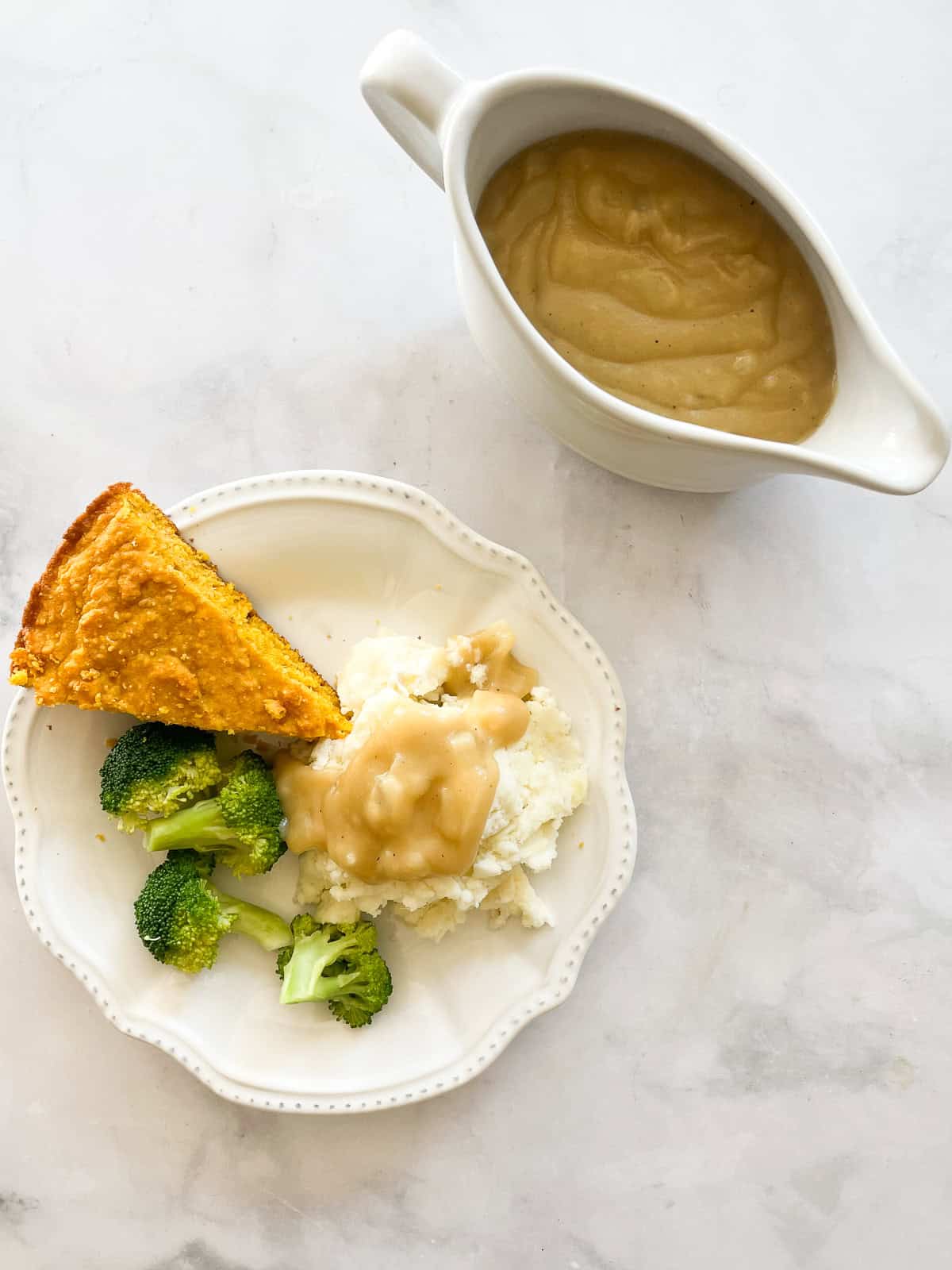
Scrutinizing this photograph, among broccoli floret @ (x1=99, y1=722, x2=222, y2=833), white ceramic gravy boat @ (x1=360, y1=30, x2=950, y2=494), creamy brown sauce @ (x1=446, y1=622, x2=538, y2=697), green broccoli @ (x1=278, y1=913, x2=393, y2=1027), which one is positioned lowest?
green broccoli @ (x1=278, y1=913, x2=393, y2=1027)

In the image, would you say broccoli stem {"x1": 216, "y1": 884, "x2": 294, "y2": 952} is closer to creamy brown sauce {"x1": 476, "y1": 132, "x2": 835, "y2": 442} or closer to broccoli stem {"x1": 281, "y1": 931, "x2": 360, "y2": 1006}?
broccoli stem {"x1": 281, "y1": 931, "x2": 360, "y2": 1006}

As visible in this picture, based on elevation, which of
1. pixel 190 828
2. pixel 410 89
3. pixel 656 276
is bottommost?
pixel 190 828

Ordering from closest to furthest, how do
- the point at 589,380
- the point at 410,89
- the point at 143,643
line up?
the point at 410,89 < the point at 589,380 < the point at 143,643

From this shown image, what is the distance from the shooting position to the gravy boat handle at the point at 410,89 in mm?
1947

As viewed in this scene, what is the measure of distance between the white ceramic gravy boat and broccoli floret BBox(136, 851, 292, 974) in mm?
1413

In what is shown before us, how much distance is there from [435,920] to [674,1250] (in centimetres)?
121

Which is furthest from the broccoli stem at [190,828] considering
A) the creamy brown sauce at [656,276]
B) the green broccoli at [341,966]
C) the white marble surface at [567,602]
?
the creamy brown sauce at [656,276]

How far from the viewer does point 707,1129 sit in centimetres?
296

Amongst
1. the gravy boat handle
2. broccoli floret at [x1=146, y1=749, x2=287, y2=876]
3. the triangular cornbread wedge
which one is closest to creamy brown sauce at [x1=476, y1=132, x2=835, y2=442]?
the gravy boat handle

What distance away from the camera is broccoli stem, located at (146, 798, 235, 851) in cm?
260

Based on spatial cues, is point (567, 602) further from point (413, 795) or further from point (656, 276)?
point (656, 276)

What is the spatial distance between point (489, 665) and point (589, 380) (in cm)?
77

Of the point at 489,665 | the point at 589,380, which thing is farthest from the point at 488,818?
the point at 589,380

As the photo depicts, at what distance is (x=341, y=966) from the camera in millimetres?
2693
